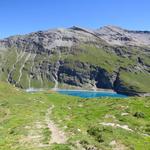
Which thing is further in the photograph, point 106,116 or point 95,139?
point 106,116

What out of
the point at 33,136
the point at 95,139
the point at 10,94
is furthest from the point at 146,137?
the point at 10,94

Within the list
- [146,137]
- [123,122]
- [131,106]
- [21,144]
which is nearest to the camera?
[21,144]

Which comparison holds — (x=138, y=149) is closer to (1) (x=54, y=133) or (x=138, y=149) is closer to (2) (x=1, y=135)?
(1) (x=54, y=133)

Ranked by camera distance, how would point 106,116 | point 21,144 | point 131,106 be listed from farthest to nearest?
point 131,106 < point 106,116 < point 21,144

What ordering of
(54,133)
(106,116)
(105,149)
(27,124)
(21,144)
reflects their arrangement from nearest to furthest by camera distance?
(105,149) < (21,144) < (54,133) < (27,124) < (106,116)

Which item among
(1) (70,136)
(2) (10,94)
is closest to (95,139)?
(1) (70,136)

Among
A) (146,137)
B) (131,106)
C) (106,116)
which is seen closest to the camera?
(146,137)

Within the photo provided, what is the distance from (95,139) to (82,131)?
16.9 ft

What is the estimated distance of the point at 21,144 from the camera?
37125 millimetres

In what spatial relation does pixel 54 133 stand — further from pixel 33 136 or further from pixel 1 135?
pixel 1 135

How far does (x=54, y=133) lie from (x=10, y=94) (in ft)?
220

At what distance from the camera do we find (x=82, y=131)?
42.4 metres

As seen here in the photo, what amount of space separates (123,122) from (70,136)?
38.3ft

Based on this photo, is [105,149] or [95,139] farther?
[95,139]
